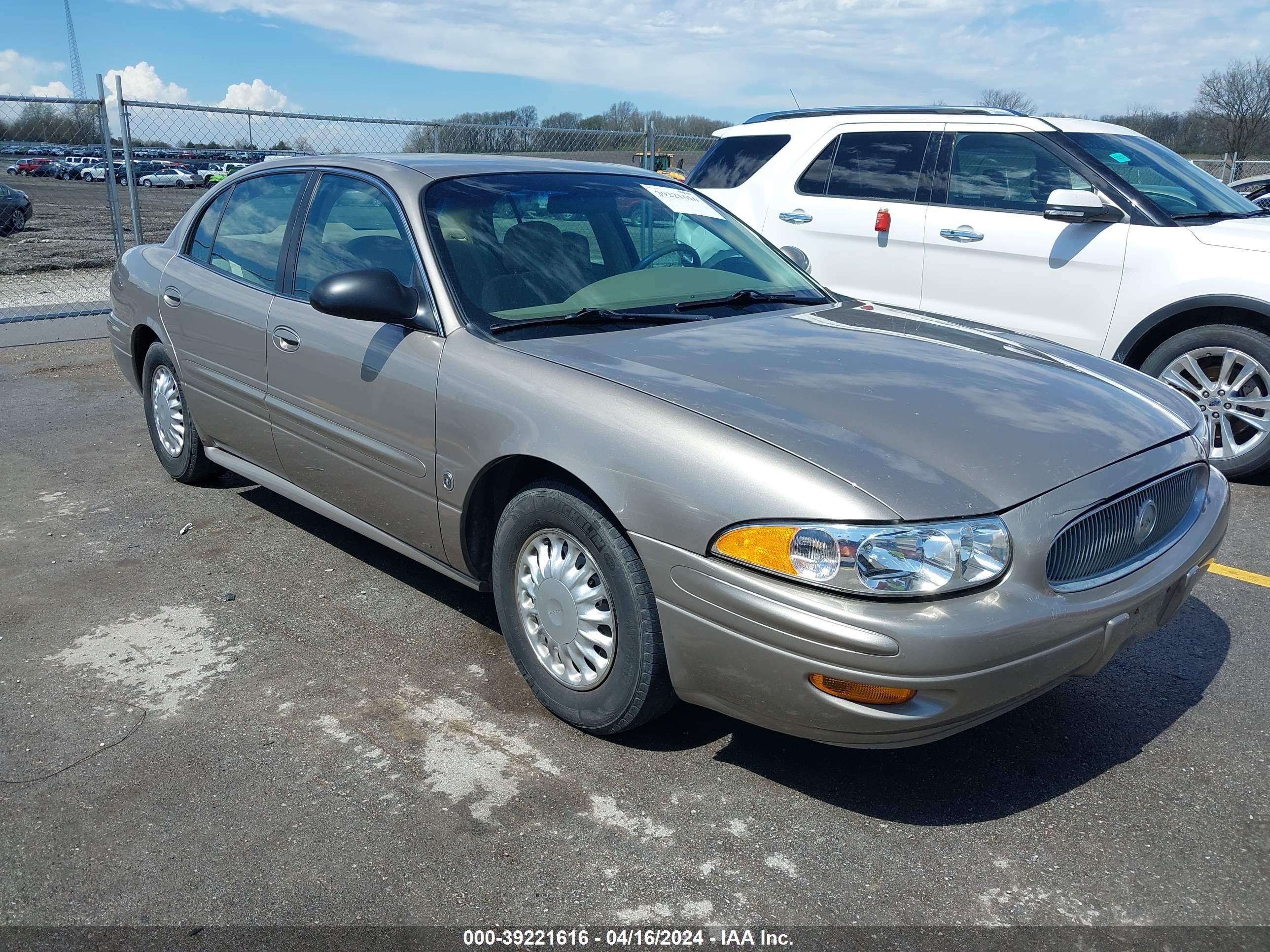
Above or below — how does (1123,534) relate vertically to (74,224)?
above

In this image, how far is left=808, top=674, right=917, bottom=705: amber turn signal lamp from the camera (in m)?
2.39

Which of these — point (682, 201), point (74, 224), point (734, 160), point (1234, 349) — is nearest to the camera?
point (682, 201)

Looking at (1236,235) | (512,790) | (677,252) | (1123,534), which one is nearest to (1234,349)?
(1236,235)

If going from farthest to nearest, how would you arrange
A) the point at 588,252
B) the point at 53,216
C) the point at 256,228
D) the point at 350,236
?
the point at 53,216
the point at 256,228
the point at 350,236
the point at 588,252

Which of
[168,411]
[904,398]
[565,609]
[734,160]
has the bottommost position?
[168,411]

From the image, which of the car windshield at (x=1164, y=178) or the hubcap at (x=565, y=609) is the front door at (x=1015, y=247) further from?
the hubcap at (x=565, y=609)

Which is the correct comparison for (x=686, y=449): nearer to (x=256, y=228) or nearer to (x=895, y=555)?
(x=895, y=555)

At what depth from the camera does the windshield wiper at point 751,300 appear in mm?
3721

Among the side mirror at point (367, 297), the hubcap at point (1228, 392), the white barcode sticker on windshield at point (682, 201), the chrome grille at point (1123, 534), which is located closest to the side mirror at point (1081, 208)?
the hubcap at point (1228, 392)

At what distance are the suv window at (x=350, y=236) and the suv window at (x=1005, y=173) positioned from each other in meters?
3.99

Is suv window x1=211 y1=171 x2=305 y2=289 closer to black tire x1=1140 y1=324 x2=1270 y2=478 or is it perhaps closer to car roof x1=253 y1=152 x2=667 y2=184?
car roof x1=253 y1=152 x2=667 y2=184

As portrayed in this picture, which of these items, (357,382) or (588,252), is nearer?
(357,382)

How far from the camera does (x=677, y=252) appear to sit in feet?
13.3

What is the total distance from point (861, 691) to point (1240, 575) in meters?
2.81
